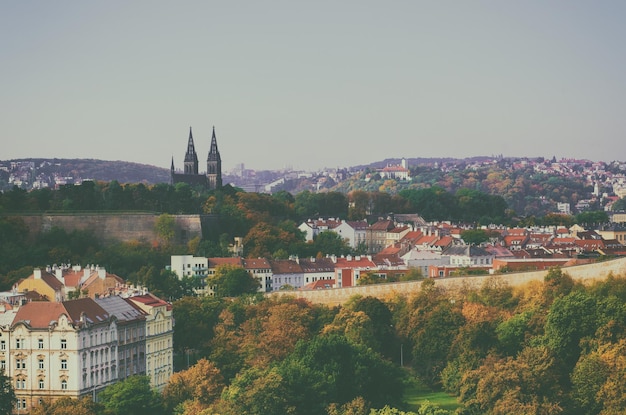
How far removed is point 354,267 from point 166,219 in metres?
11.8

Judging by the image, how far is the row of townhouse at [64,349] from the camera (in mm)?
44469

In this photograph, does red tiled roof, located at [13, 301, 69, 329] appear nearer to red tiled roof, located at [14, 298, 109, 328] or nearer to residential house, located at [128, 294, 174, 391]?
red tiled roof, located at [14, 298, 109, 328]

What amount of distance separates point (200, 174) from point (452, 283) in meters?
62.7

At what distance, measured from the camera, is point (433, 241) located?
83938mm

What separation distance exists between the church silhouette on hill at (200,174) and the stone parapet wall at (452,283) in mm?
52366

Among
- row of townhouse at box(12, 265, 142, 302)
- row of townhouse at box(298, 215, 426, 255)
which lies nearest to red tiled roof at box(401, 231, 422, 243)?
row of townhouse at box(298, 215, 426, 255)

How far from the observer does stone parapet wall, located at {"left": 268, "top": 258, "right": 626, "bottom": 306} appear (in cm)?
5414

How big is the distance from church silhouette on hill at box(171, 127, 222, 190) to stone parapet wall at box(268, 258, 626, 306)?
172ft

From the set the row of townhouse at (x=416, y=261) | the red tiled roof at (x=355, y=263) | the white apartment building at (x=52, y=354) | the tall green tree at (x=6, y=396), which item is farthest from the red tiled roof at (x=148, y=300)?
the red tiled roof at (x=355, y=263)

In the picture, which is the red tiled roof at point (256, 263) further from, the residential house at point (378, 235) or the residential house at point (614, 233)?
the residential house at point (614, 233)

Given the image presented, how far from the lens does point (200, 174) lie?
119 meters

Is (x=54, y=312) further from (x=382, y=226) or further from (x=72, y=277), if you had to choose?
(x=382, y=226)

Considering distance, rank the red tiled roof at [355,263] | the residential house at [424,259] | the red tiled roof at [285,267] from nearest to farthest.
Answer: the residential house at [424,259]
the red tiled roof at [285,267]
the red tiled roof at [355,263]

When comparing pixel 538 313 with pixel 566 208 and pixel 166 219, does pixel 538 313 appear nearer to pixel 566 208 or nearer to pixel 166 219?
pixel 166 219
